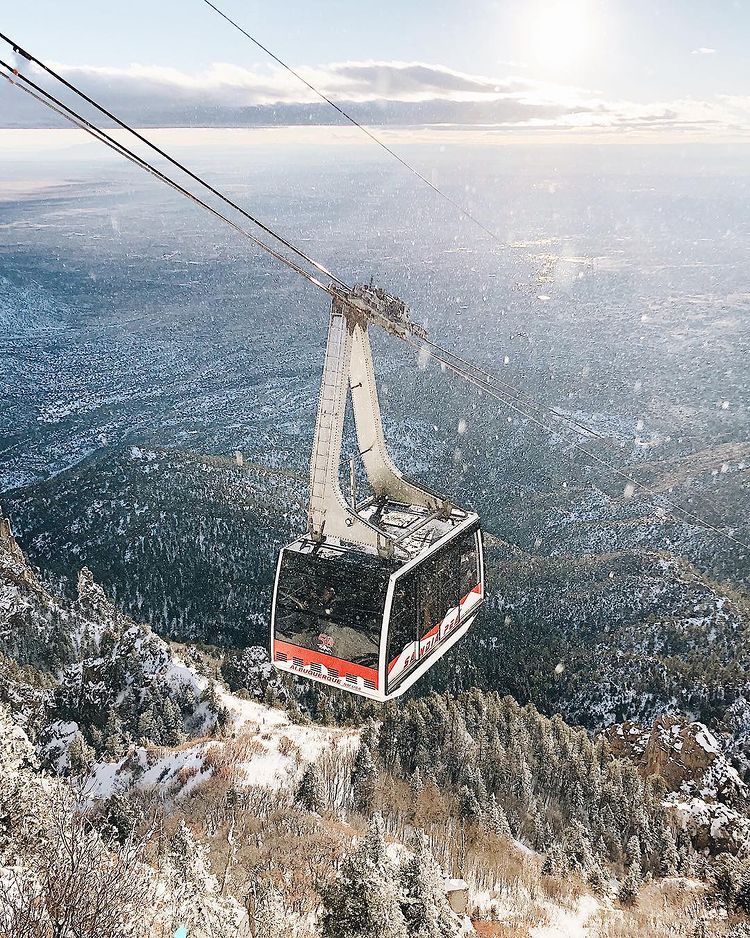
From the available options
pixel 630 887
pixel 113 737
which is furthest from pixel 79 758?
pixel 630 887

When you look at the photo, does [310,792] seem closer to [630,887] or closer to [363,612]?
[630,887]

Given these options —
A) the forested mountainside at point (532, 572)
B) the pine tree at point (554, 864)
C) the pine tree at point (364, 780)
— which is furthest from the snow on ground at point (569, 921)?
the forested mountainside at point (532, 572)

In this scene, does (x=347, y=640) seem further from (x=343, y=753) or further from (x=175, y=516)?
(x=175, y=516)

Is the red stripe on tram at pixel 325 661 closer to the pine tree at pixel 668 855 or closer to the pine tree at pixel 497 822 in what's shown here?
the pine tree at pixel 497 822

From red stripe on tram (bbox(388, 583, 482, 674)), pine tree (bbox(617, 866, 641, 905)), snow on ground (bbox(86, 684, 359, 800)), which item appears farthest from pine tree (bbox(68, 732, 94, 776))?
red stripe on tram (bbox(388, 583, 482, 674))

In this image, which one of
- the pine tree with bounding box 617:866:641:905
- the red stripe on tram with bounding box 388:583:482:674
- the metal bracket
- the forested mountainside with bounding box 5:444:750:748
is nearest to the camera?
the red stripe on tram with bounding box 388:583:482:674

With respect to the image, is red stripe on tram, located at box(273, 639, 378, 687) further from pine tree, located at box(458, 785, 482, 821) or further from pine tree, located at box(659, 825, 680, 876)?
pine tree, located at box(458, 785, 482, 821)

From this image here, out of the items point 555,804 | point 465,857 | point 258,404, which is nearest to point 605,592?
point 555,804
